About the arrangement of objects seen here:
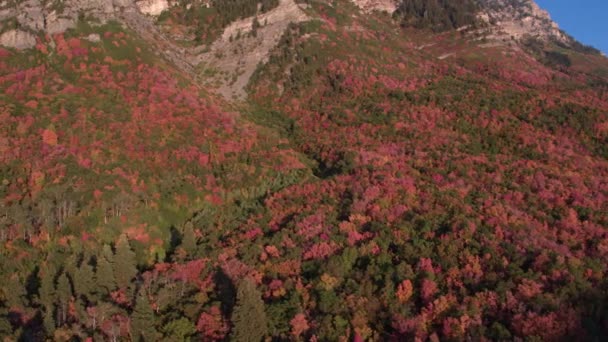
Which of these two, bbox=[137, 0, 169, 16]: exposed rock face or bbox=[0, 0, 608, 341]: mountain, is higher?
bbox=[137, 0, 169, 16]: exposed rock face

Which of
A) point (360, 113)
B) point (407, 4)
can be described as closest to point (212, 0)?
point (360, 113)

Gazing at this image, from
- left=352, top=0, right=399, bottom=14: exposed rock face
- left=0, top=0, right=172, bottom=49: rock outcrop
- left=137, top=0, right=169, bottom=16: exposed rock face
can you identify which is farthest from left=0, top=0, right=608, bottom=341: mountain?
left=352, top=0, right=399, bottom=14: exposed rock face

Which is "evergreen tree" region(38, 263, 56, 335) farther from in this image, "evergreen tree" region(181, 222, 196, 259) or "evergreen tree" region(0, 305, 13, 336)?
"evergreen tree" region(181, 222, 196, 259)

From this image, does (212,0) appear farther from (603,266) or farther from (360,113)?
(603,266)

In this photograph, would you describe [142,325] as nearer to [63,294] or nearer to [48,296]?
[63,294]

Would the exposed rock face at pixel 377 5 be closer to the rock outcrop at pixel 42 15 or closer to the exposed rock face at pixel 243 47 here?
the exposed rock face at pixel 243 47

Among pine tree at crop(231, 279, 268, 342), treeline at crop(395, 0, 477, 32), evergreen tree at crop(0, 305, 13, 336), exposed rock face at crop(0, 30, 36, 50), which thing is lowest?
evergreen tree at crop(0, 305, 13, 336)

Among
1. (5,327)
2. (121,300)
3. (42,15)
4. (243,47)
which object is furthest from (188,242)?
(243,47)
